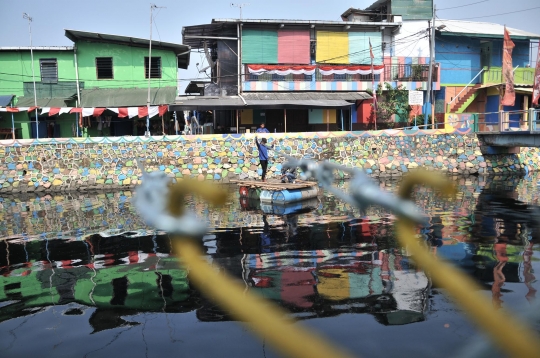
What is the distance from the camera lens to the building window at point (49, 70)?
31.7 m

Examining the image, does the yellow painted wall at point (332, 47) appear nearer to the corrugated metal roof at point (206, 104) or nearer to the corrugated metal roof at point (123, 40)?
the corrugated metal roof at point (206, 104)

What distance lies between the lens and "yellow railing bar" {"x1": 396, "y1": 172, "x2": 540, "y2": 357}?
21.5 feet

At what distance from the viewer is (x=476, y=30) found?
3594 cm

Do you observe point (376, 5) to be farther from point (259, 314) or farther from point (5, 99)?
point (259, 314)

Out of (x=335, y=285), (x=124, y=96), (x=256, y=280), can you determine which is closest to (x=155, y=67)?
(x=124, y=96)

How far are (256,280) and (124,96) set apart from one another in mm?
24097

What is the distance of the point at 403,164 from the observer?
95.1ft

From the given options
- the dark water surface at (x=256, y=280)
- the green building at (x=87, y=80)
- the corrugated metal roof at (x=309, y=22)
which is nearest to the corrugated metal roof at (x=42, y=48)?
the green building at (x=87, y=80)

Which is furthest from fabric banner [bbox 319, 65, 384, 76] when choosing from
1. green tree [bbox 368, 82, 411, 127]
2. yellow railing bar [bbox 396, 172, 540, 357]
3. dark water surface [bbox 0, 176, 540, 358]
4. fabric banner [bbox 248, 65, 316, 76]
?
yellow railing bar [bbox 396, 172, 540, 357]

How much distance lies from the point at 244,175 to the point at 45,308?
1928 centimetres

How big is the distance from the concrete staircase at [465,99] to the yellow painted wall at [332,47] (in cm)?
859

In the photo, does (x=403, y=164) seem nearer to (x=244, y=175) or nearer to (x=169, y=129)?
(x=244, y=175)

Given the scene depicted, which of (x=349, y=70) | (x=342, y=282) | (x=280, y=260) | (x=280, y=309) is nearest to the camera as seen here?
(x=280, y=309)

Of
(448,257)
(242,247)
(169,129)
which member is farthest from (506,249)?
(169,129)
